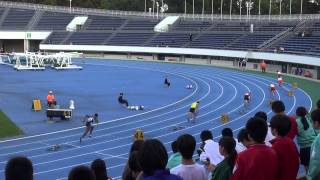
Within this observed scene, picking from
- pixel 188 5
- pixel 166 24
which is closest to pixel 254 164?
pixel 166 24

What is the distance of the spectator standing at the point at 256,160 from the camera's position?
5422 millimetres

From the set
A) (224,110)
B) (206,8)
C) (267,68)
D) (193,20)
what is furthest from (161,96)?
(206,8)

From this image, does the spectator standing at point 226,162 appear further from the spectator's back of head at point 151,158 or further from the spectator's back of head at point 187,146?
the spectator's back of head at point 151,158

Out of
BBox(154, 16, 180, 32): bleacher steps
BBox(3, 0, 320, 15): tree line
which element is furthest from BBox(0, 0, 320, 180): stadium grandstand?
BBox(3, 0, 320, 15): tree line

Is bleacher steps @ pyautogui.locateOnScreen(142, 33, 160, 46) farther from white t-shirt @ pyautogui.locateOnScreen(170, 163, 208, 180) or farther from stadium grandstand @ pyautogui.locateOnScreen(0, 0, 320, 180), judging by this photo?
white t-shirt @ pyautogui.locateOnScreen(170, 163, 208, 180)

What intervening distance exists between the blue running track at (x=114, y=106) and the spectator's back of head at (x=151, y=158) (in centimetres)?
1128

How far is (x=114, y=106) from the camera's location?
95.2 ft

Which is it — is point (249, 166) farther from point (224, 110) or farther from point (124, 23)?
point (124, 23)

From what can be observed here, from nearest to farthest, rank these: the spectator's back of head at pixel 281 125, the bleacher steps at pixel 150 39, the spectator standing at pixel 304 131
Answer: the spectator's back of head at pixel 281 125, the spectator standing at pixel 304 131, the bleacher steps at pixel 150 39

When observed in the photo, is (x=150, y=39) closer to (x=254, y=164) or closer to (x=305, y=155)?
(x=305, y=155)

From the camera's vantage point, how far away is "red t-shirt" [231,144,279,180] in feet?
17.8

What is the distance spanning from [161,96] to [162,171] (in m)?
28.7

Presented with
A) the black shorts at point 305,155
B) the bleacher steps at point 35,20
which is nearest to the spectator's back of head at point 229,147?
the black shorts at point 305,155

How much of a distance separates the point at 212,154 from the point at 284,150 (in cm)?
131
